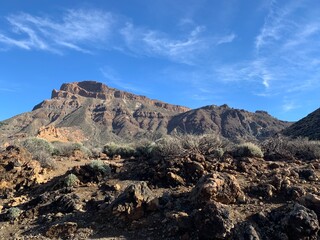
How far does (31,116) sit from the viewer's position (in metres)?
127

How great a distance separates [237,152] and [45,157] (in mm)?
8561

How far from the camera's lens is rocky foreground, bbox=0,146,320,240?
8477 millimetres

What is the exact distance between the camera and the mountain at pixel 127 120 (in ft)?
367

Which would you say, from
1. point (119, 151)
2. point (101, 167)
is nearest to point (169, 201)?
point (101, 167)

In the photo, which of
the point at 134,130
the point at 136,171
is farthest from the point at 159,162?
the point at 134,130

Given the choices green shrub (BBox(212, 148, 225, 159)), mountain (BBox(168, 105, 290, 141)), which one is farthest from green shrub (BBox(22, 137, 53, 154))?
mountain (BBox(168, 105, 290, 141))

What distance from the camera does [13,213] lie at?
10.9 metres

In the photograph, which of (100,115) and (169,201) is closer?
(169,201)

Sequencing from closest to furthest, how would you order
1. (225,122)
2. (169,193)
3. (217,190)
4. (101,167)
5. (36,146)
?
(217,190)
(169,193)
(101,167)
(36,146)
(225,122)

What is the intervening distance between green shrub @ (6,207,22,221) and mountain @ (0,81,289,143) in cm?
8914

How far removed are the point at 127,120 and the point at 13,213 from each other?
12498cm

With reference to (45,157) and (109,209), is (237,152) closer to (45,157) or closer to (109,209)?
(109,209)

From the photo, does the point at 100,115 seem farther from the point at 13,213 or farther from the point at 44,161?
the point at 13,213

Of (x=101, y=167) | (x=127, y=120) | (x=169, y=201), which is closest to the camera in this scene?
(x=169, y=201)
